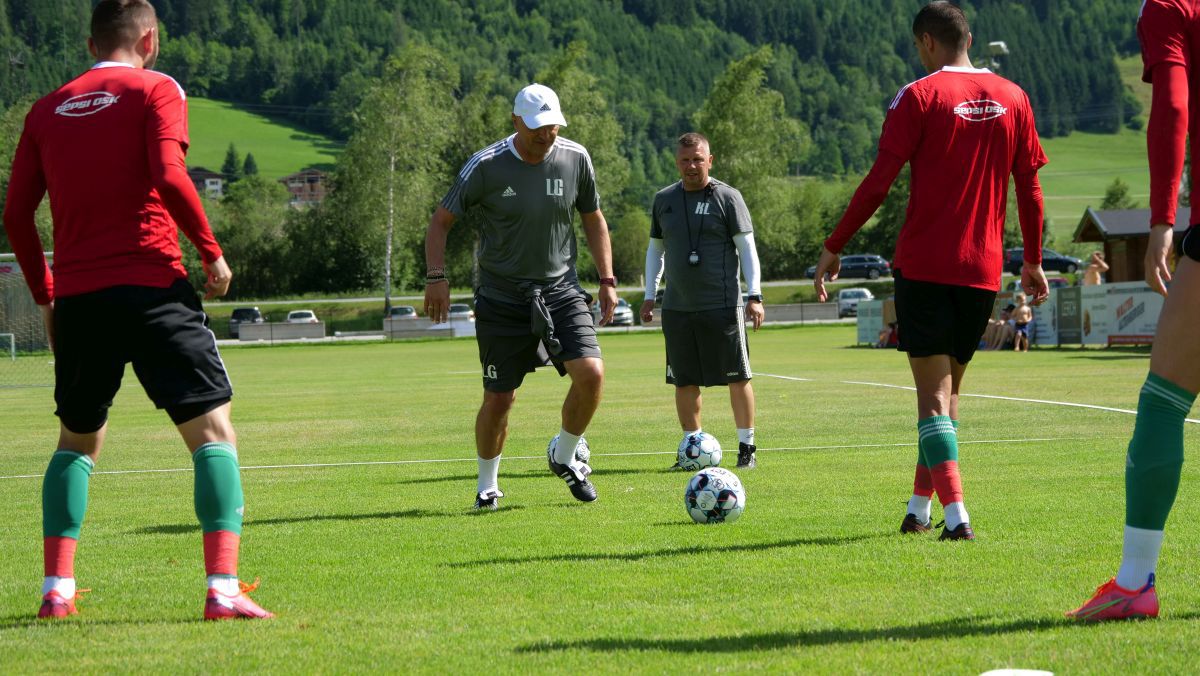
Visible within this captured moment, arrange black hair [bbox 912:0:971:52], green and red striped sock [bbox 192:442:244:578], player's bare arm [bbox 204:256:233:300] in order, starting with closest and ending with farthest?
1. player's bare arm [bbox 204:256:233:300]
2. green and red striped sock [bbox 192:442:244:578]
3. black hair [bbox 912:0:971:52]

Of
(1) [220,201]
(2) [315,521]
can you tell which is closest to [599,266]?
(2) [315,521]

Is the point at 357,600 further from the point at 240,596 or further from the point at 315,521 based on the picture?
the point at 315,521

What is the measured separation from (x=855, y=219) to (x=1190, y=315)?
7.19ft

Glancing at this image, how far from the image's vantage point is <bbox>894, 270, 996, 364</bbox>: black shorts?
646 centimetres

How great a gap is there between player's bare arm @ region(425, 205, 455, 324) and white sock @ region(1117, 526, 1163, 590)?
14.6 ft

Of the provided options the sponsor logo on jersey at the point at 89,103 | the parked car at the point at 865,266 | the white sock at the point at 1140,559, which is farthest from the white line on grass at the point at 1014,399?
the parked car at the point at 865,266

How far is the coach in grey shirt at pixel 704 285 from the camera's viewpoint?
34.1 feet

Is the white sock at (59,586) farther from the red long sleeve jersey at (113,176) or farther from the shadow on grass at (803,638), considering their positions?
the shadow on grass at (803,638)

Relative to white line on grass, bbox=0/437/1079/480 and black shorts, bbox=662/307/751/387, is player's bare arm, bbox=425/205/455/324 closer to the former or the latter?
black shorts, bbox=662/307/751/387

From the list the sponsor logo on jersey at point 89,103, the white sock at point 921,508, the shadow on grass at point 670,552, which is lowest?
the shadow on grass at point 670,552

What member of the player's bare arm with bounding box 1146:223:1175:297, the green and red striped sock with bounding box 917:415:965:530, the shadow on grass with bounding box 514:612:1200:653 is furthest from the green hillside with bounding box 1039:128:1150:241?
the shadow on grass with bounding box 514:612:1200:653

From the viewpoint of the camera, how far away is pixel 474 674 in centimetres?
416

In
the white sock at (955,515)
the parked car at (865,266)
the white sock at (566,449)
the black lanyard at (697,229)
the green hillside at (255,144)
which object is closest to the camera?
the white sock at (955,515)

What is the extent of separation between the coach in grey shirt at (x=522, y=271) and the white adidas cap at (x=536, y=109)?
0.04 ft
